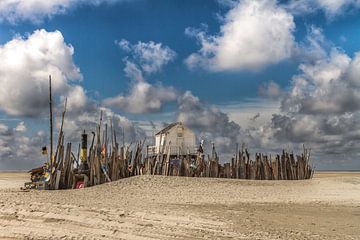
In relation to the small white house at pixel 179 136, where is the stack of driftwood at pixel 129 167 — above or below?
below

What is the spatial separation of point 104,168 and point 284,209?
8.68 metres

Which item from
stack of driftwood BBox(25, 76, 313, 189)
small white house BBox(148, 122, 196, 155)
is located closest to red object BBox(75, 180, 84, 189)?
stack of driftwood BBox(25, 76, 313, 189)

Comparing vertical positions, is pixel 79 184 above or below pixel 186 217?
above

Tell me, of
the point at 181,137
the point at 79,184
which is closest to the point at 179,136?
the point at 181,137

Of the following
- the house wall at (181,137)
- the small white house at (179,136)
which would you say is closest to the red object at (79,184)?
the small white house at (179,136)

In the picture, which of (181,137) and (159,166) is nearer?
(159,166)

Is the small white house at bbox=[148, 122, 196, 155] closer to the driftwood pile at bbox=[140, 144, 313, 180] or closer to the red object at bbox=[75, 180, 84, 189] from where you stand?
the driftwood pile at bbox=[140, 144, 313, 180]

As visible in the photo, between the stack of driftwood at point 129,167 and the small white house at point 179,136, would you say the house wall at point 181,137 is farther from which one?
the stack of driftwood at point 129,167

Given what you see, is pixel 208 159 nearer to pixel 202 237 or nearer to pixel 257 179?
pixel 257 179

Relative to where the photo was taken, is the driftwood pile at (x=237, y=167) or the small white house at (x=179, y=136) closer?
the driftwood pile at (x=237, y=167)

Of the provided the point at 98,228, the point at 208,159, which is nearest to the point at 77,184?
the point at 208,159

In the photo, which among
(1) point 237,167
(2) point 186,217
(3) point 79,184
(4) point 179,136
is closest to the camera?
(2) point 186,217

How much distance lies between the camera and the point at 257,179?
23500 millimetres

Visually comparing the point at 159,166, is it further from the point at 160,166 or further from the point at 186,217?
the point at 186,217
